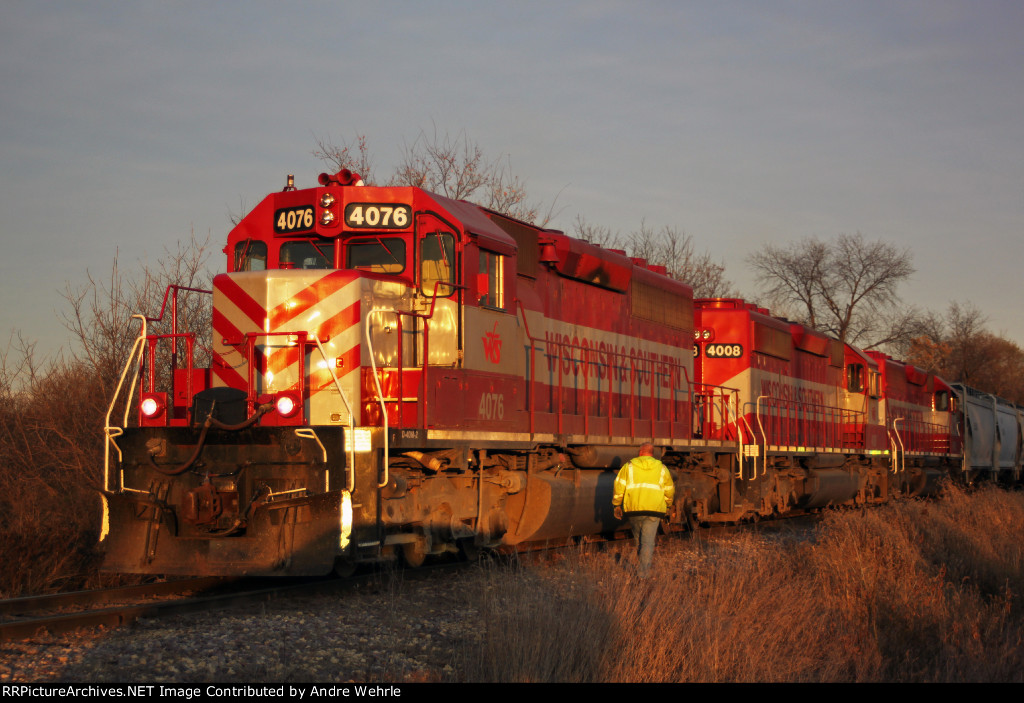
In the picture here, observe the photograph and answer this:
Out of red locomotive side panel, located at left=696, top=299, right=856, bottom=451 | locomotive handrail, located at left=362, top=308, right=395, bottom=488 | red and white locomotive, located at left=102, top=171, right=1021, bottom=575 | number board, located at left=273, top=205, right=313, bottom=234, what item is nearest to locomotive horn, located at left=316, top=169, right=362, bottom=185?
red and white locomotive, located at left=102, top=171, right=1021, bottom=575

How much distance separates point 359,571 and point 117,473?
3.08 m

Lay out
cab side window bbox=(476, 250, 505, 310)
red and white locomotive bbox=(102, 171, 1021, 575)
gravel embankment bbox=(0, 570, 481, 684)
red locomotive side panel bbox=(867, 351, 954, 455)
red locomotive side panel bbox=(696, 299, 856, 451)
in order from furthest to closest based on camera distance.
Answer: red locomotive side panel bbox=(867, 351, 954, 455) < red locomotive side panel bbox=(696, 299, 856, 451) < cab side window bbox=(476, 250, 505, 310) < red and white locomotive bbox=(102, 171, 1021, 575) < gravel embankment bbox=(0, 570, 481, 684)

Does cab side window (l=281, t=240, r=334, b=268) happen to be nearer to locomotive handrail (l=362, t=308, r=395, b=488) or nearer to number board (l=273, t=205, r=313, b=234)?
number board (l=273, t=205, r=313, b=234)

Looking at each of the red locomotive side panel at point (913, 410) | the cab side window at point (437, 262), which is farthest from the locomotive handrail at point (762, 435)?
the cab side window at point (437, 262)

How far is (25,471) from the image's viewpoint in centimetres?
1228

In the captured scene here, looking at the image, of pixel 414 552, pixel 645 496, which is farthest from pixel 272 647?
pixel 645 496

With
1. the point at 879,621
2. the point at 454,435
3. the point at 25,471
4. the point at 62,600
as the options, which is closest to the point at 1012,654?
the point at 879,621

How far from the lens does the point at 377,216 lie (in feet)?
31.1

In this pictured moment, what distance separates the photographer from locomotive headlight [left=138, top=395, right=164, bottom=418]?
8.80 m

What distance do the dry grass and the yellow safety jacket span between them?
67 cm

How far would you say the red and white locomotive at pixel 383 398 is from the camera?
820 cm

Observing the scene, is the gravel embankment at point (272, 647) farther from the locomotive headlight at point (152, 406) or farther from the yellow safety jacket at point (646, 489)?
the yellow safety jacket at point (646, 489)

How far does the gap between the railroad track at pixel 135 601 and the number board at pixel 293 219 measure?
344cm

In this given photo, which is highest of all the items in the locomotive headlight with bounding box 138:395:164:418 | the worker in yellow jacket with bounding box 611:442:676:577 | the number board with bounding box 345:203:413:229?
the number board with bounding box 345:203:413:229
